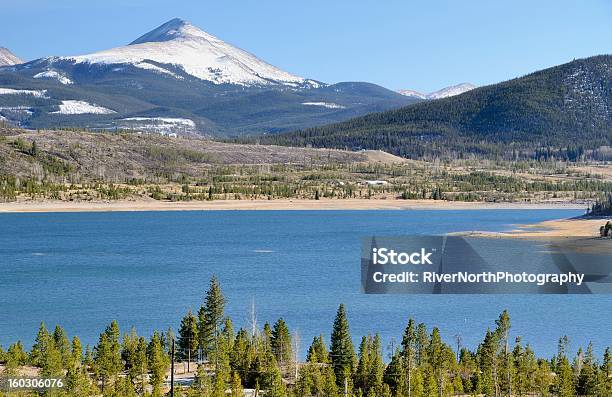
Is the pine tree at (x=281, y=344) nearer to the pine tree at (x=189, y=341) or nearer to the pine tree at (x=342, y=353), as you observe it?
the pine tree at (x=342, y=353)

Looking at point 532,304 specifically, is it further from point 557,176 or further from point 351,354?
point 557,176

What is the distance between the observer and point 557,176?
198750mm

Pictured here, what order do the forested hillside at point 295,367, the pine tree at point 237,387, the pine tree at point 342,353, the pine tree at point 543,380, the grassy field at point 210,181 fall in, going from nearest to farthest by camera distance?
the pine tree at point 237,387
the forested hillside at point 295,367
the pine tree at point 543,380
the pine tree at point 342,353
the grassy field at point 210,181

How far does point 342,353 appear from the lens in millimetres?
47719

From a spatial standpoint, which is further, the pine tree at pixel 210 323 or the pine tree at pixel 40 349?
the pine tree at pixel 210 323

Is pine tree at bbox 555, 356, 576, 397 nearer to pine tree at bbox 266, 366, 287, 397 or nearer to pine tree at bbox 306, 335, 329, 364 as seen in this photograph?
pine tree at bbox 306, 335, 329, 364

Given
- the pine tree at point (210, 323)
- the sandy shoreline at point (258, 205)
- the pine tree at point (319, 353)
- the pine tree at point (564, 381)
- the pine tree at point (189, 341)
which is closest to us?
the pine tree at point (564, 381)

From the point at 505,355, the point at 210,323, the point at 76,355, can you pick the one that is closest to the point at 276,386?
the point at 210,323

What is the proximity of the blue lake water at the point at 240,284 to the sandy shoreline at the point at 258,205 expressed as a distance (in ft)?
28.6

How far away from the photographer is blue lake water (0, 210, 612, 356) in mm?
60375

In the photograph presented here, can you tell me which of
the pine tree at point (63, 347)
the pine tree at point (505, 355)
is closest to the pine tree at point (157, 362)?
the pine tree at point (63, 347)

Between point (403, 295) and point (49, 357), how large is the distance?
104 feet

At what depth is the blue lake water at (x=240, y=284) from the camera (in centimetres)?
6038

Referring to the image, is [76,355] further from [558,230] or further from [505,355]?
[558,230]
